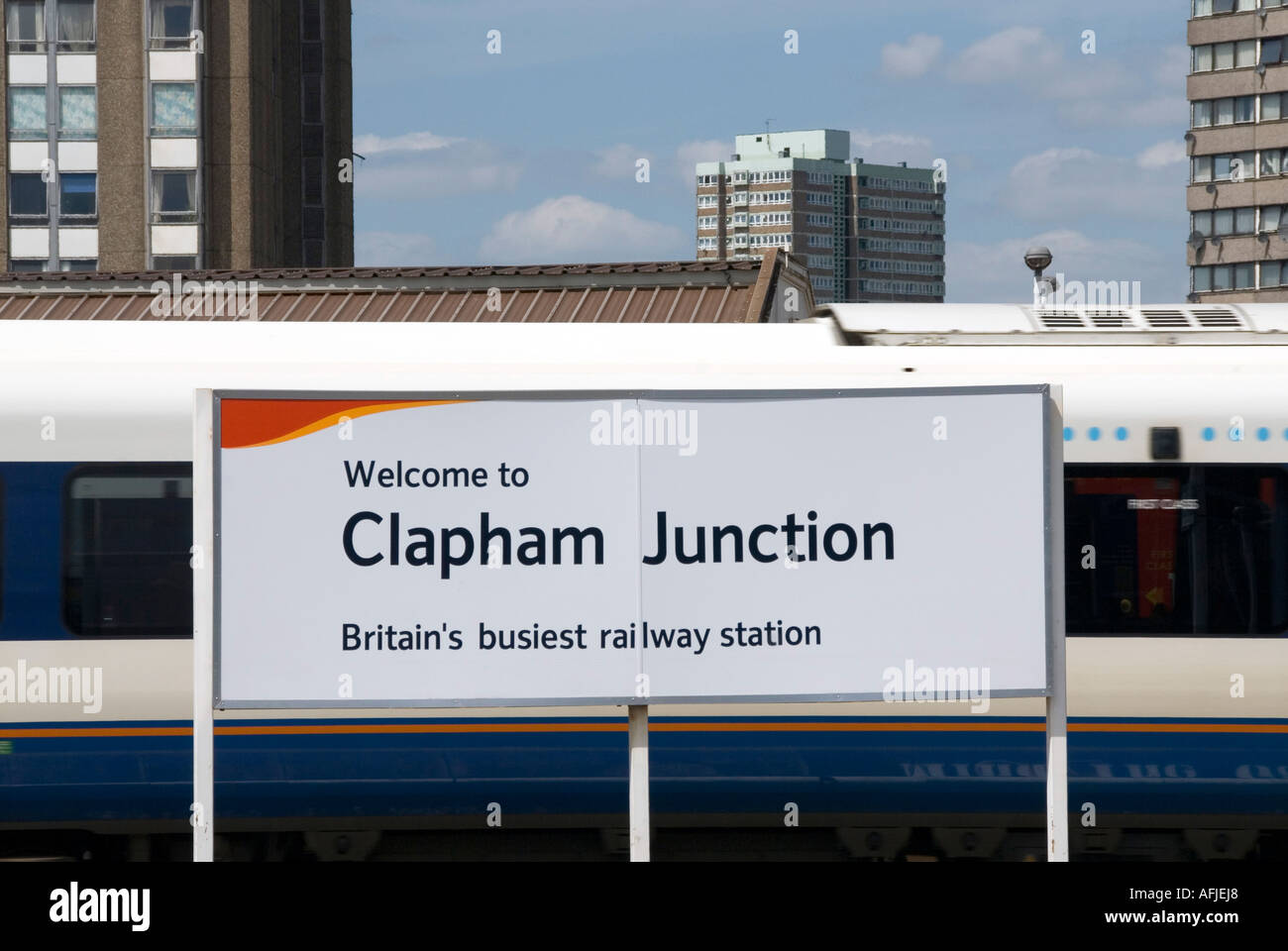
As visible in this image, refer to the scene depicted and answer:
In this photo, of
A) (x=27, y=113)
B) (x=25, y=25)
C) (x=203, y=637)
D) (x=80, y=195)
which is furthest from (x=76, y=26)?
(x=203, y=637)

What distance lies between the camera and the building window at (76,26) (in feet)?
161

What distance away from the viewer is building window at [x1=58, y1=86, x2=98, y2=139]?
49219mm

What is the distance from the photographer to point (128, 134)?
162ft

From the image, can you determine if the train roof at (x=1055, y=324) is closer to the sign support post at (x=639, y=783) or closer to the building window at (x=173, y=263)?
the sign support post at (x=639, y=783)

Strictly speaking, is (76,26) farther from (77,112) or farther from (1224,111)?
(1224,111)

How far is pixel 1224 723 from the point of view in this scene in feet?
26.1

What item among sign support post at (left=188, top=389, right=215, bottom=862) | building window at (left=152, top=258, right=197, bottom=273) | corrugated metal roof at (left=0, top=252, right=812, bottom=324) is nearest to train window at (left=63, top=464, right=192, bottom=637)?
sign support post at (left=188, top=389, right=215, bottom=862)

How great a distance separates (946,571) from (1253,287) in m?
89.1

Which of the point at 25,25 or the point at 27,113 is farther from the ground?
the point at 25,25

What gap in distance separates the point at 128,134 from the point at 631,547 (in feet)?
157

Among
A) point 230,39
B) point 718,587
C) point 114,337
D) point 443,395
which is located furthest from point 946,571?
point 230,39

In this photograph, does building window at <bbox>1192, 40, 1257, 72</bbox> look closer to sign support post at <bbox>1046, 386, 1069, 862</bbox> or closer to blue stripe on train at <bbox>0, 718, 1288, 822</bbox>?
blue stripe on train at <bbox>0, 718, 1288, 822</bbox>
